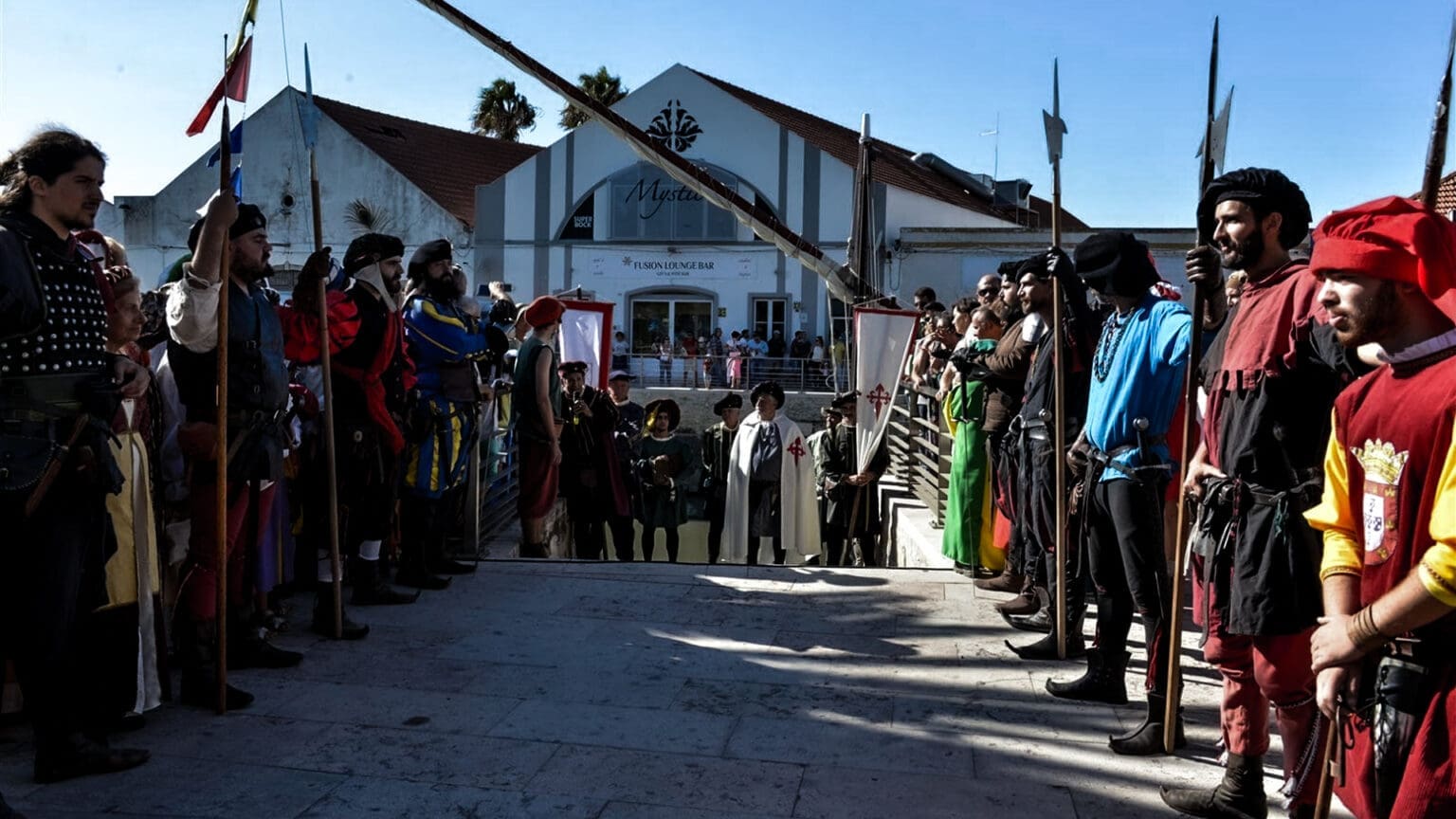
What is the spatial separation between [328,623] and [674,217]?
24985mm

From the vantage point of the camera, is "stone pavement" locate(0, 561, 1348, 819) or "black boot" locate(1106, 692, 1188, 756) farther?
"black boot" locate(1106, 692, 1188, 756)

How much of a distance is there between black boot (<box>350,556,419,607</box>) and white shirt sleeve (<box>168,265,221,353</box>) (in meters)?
1.93

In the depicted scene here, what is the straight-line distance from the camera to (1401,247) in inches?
86.7

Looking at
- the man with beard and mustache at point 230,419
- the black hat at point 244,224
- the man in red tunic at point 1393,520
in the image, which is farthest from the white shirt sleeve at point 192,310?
the man in red tunic at point 1393,520

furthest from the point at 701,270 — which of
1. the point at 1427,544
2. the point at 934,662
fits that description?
the point at 1427,544

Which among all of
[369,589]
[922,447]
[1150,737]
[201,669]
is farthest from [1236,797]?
[922,447]

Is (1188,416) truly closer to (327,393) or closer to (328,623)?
(327,393)

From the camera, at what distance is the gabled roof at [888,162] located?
1153 inches

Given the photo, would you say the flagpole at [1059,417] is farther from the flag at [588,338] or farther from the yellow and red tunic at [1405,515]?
the flag at [588,338]

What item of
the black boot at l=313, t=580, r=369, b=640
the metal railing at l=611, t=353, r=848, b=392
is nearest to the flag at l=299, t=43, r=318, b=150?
the black boot at l=313, t=580, r=369, b=640

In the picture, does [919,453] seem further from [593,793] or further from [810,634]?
[593,793]

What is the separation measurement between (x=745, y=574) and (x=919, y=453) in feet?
10.4

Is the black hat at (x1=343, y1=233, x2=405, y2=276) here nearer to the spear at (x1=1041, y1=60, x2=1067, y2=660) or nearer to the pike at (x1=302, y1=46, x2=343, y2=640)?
the pike at (x1=302, y1=46, x2=343, y2=640)

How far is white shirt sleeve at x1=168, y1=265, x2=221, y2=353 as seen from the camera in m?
4.14
